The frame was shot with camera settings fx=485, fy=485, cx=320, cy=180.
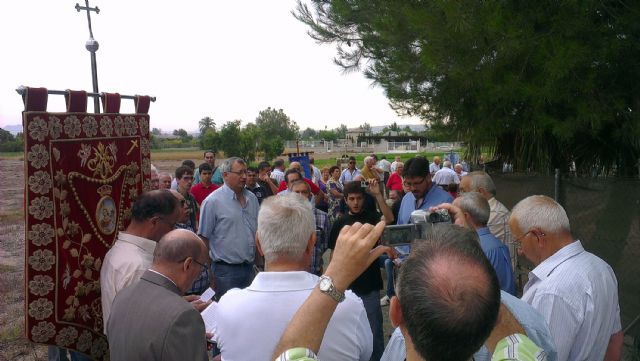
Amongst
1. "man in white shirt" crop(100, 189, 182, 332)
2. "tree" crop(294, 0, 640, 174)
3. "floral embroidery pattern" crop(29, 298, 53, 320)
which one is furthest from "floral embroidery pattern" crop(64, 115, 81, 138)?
"tree" crop(294, 0, 640, 174)

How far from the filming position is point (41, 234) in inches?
106

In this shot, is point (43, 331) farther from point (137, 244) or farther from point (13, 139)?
point (13, 139)

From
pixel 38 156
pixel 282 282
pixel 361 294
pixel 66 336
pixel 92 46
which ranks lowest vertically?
pixel 361 294

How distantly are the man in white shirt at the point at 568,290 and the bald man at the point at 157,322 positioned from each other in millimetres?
1611

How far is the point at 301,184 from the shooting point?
5270 mm

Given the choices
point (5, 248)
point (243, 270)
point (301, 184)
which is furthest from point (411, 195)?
point (5, 248)

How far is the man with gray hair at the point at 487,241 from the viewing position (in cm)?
306

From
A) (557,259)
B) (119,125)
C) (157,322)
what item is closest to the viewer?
(157,322)

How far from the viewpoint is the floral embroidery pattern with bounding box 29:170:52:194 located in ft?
8.70

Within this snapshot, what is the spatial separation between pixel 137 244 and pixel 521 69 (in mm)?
3514

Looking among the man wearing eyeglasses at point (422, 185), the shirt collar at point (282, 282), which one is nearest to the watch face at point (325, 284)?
the shirt collar at point (282, 282)

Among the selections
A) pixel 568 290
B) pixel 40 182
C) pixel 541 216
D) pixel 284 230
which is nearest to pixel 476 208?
pixel 541 216

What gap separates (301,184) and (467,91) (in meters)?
2.03

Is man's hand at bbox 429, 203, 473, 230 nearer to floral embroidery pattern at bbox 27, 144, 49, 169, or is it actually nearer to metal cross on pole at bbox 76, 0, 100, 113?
floral embroidery pattern at bbox 27, 144, 49, 169
